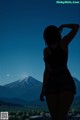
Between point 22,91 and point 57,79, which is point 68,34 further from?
point 22,91

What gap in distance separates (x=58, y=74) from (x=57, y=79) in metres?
0.03

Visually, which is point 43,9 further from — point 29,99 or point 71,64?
point 29,99

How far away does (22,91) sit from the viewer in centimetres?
541

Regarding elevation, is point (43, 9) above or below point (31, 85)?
above

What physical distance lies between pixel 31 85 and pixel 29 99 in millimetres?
224

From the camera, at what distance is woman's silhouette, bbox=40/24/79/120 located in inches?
83.7

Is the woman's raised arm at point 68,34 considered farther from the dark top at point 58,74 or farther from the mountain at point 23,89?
the mountain at point 23,89

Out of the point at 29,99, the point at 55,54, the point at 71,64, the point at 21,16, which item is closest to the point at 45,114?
the point at 29,99

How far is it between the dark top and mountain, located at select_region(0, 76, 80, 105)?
9.57 feet

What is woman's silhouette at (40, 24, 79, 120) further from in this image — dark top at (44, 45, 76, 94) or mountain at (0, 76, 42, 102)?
mountain at (0, 76, 42, 102)

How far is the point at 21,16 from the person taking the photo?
5340 millimetres

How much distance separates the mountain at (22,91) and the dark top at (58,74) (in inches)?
115

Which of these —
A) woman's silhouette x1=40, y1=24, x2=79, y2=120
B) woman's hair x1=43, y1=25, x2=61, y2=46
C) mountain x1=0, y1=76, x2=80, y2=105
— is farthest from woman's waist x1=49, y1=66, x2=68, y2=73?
mountain x1=0, y1=76, x2=80, y2=105

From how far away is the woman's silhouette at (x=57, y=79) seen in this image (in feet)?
6.97
